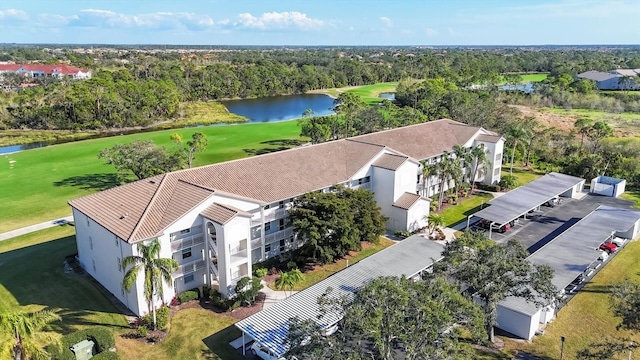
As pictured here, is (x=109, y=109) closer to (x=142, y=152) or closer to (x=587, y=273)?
(x=142, y=152)

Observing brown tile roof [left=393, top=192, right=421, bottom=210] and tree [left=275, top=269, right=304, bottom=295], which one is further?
brown tile roof [left=393, top=192, right=421, bottom=210]

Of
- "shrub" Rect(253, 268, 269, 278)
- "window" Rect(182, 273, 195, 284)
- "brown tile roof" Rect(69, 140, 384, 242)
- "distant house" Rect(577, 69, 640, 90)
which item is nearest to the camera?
"brown tile roof" Rect(69, 140, 384, 242)

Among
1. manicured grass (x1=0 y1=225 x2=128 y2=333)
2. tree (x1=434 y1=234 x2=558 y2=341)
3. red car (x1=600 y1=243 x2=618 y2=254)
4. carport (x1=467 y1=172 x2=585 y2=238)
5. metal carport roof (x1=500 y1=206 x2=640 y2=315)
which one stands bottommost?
manicured grass (x1=0 y1=225 x2=128 y2=333)

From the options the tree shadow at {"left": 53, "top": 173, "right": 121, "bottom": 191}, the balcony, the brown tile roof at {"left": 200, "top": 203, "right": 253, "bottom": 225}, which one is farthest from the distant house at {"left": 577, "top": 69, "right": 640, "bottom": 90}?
the brown tile roof at {"left": 200, "top": 203, "right": 253, "bottom": 225}

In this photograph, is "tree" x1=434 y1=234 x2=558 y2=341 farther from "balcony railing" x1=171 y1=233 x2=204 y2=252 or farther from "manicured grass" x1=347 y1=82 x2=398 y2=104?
"manicured grass" x1=347 y1=82 x2=398 y2=104

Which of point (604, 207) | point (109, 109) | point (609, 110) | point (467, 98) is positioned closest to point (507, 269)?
point (604, 207)

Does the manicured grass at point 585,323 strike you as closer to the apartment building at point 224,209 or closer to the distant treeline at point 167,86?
the apartment building at point 224,209

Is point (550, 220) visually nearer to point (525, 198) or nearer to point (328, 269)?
point (525, 198)
